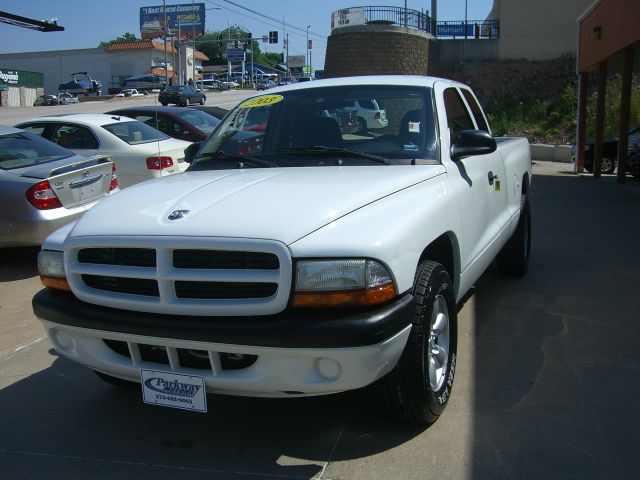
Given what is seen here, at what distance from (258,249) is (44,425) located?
1.83 meters

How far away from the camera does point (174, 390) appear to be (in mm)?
3027

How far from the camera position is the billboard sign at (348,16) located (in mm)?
41719

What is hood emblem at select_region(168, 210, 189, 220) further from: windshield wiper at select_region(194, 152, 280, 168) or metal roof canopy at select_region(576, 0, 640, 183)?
metal roof canopy at select_region(576, 0, 640, 183)

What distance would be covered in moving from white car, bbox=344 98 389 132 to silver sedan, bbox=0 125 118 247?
402 cm

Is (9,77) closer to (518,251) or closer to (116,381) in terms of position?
(518,251)

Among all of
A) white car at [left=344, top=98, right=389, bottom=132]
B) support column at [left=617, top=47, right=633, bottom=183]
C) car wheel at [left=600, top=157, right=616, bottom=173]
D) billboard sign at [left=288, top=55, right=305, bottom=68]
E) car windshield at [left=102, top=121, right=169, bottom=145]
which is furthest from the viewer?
billboard sign at [left=288, top=55, right=305, bottom=68]

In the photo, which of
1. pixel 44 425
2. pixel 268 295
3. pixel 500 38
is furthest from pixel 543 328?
pixel 500 38

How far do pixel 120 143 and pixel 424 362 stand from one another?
7.50 metres

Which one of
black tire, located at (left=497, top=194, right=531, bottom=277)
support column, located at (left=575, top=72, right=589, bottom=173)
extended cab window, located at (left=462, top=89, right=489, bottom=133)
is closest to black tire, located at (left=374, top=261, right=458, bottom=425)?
extended cab window, located at (left=462, top=89, right=489, bottom=133)

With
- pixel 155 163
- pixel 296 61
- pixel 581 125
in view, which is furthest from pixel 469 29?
A: pixel 296 61

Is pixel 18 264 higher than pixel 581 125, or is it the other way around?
pixel 581 125

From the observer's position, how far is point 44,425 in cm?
369

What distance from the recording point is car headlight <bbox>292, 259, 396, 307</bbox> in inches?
110

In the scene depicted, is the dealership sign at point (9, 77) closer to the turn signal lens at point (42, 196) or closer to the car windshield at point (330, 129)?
the turn signal lens at point (42, 196)
